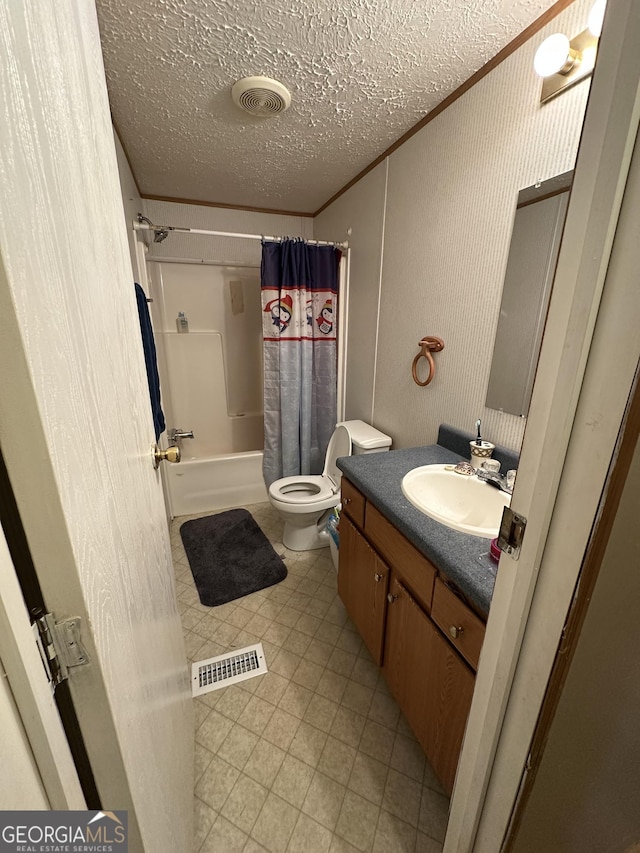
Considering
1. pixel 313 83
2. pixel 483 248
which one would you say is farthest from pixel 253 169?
pixel 483 248

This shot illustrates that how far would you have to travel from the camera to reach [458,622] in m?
0.86

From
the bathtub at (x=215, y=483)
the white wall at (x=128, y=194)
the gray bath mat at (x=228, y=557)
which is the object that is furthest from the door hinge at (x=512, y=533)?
the bathtub at (x=215, y=483)

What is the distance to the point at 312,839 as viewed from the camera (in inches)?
38.2

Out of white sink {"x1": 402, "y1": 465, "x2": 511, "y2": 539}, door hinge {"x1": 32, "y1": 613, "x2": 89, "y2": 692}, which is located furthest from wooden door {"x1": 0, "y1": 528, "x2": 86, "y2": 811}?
white sink {"x1": 402, "y1": 465, "x2": 511, "y2": 539}

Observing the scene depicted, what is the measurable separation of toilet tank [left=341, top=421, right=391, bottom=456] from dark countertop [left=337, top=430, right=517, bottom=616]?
14.6 inches

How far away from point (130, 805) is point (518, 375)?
1447mm

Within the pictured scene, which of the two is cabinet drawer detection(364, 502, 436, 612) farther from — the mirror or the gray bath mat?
the gray bath mat

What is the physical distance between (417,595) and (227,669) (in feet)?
3.17

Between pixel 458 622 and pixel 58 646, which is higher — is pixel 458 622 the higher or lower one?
the lower one

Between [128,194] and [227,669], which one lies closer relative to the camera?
[227,669]

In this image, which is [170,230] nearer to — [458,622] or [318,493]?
[318,493]

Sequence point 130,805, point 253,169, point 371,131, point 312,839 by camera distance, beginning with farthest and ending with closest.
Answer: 1. point 253,169
2. point 371,131
3. point 312,839
4. point 130,805

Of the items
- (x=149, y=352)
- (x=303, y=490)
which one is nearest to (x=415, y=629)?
(x=303, y=490)

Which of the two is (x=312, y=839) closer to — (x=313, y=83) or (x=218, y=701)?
(x=218, y=701)
